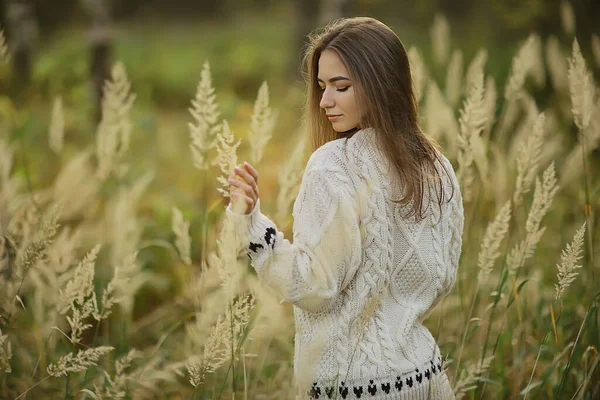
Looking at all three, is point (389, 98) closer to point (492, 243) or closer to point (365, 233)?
point (365, 233)

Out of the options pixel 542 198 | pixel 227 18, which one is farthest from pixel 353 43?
pixel 227 18

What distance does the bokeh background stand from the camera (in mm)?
2301

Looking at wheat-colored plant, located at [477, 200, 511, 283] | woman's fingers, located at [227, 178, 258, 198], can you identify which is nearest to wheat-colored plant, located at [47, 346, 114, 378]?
woman's fingers, located at [227, 178, 258, 198]

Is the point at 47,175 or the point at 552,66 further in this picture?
the point at 47,175

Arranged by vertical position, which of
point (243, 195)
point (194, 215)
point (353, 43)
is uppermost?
point (353, 43)

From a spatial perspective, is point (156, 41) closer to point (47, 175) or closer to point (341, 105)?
point (47, 175)

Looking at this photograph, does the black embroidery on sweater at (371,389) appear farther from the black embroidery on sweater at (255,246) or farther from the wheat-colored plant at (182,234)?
the wheat-colored plant at (182,234)

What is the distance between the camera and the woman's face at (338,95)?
1.84 m

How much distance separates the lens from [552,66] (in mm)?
3293

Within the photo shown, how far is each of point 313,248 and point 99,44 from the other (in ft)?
13.4

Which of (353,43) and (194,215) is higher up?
(353,43)

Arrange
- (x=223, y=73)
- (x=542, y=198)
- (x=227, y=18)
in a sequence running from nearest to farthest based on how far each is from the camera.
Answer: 1. (x=542, y=198)
2. (x=223, y=73)
3. (x=227, y=18)

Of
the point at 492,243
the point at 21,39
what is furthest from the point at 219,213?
the point at 21,39

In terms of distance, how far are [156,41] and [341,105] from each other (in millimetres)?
13060
